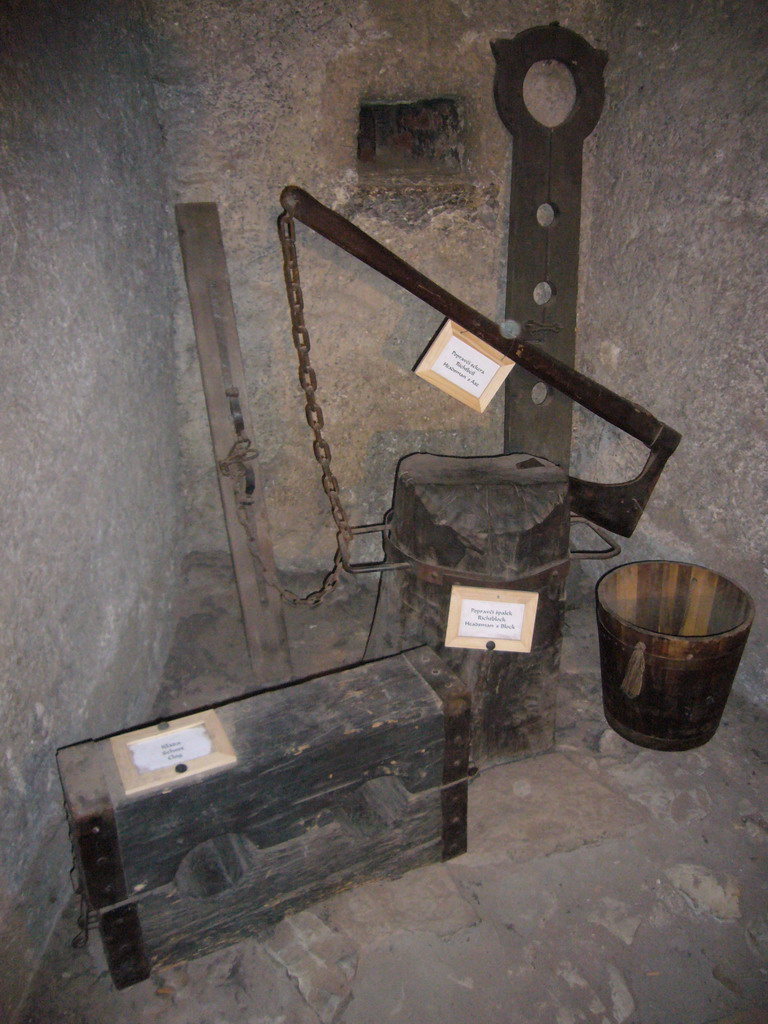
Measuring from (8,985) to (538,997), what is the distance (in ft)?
3.60

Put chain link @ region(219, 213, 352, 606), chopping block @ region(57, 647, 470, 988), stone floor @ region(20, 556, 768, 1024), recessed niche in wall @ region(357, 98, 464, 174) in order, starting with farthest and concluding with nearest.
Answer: recessed niche in wall @ region(357, 98, 464, 174) < chain link @ region(219, 213, 352, 606) < stone floor @ region(20, 556, 768, 1024) < chopping block @ region(57, 647, 470, 988)

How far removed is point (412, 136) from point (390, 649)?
6.05 ft

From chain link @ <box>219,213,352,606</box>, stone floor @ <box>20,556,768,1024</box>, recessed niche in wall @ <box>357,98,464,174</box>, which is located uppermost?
recessed niche in wall @ <box>357,98,464,174</box>

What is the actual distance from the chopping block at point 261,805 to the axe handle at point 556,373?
1.03 meters

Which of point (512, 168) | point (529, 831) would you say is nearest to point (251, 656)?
point (529, 831)

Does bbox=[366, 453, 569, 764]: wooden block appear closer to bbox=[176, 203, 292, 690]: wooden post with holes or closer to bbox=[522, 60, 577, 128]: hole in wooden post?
bbox=[176, 203, 292, 690]: wooden post with holes

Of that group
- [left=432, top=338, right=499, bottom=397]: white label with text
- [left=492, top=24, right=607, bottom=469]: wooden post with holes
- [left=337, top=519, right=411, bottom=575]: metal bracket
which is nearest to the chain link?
[left=337, top=519, right=411, bottom=575]: metal bracket

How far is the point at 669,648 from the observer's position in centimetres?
190

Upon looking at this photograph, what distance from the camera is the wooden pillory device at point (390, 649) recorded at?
4.55 feet

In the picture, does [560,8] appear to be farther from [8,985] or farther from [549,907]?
[8,985]

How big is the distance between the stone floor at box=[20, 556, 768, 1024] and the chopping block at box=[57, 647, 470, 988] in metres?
0.08

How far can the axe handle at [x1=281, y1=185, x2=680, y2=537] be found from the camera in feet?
6.92

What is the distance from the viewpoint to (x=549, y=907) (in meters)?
1.66

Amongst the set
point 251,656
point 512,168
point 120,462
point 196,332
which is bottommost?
point 251,656
